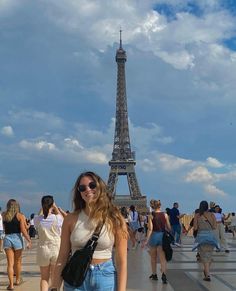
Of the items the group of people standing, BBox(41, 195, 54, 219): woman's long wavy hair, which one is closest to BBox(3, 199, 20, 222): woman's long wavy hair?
BBox(41, 195, 54, 219): woman's long wavy hair

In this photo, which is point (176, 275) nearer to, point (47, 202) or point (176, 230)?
point (47, 202)

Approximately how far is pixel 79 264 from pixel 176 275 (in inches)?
287

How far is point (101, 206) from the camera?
3990mm

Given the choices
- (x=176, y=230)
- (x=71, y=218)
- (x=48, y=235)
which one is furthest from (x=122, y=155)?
(x=71, y=218)

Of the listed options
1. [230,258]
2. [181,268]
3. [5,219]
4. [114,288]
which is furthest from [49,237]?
[230,258]

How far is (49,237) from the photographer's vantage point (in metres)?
7.83

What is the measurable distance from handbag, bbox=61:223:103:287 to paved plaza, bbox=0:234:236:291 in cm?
529

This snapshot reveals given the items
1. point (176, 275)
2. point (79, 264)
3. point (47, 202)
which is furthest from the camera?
point (176, 275)

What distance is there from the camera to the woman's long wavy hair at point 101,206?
3.94m

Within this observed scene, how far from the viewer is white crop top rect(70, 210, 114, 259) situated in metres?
3.88

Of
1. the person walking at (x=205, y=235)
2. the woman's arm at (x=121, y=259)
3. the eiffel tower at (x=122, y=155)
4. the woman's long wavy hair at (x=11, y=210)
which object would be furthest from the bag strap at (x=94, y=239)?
the eiffel tower at (x=122, y=155)

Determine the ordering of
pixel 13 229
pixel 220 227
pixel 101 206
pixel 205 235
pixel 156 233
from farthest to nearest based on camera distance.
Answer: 1. pixel 220 227
2. pixel 205 235
3. pixel 156 233
4. pixel 13 229
5. pixel 101 206

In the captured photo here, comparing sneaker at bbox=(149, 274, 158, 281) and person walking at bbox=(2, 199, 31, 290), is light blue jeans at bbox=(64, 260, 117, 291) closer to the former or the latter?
person walking at bbox=(2, 199, 31, 290)

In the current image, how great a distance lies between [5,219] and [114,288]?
5.95 metres
